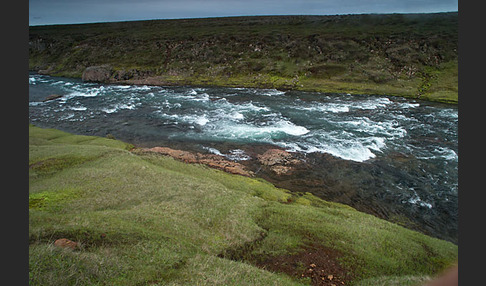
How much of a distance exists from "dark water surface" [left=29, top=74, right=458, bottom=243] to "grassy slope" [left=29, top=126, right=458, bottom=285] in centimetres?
729

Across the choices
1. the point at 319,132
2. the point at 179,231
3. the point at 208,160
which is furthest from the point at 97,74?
the point at 179,231

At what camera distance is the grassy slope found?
13531 mm

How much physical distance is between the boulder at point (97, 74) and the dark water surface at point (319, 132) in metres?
18.5

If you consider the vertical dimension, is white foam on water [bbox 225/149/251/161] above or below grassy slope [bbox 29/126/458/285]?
above

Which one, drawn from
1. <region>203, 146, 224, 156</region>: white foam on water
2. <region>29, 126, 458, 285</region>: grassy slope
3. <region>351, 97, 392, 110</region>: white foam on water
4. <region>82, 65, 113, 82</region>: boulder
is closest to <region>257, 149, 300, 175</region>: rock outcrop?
<region>29, 126, 458, 285</region>: grassy slope

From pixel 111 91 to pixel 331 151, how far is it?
80420 mm

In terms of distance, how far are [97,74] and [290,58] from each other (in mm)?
81466

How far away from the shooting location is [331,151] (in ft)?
147

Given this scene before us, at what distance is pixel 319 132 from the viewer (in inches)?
2112

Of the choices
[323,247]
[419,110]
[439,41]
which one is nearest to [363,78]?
[419,110]

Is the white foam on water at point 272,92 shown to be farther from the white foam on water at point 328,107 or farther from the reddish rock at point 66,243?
the reddish rock at point 66,243

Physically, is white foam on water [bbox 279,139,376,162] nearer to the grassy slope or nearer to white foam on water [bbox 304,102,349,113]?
the grassy slope

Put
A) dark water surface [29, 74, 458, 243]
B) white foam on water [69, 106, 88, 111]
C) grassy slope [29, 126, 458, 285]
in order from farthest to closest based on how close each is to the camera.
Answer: white foam on water [69, 106, 88, 111] < dark water surface [29, 74, 458, 243] < grassy slope [29, 126, 458, 285]

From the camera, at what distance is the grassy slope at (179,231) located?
13.5m
